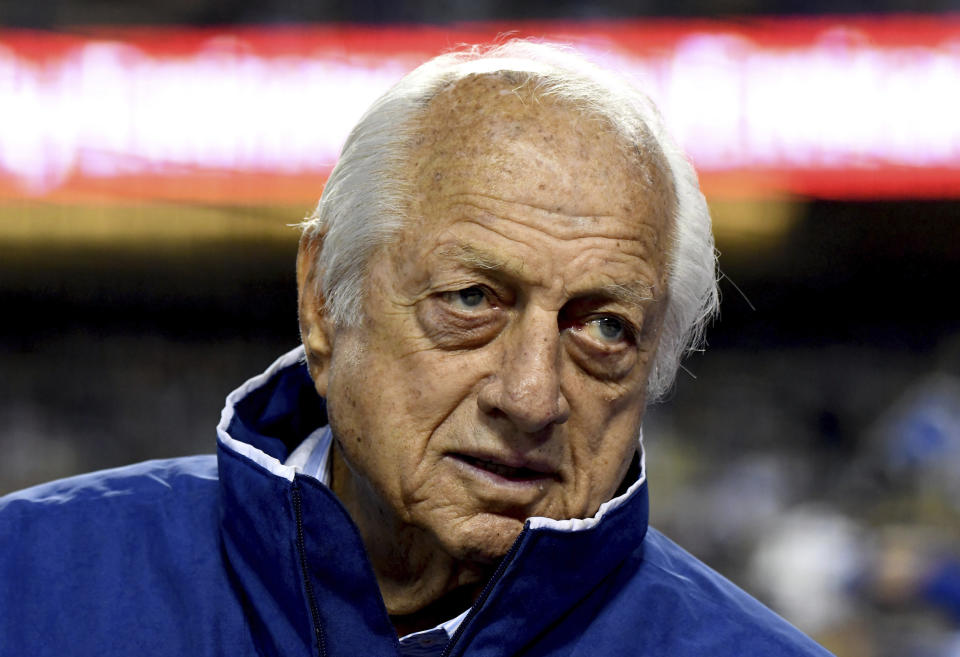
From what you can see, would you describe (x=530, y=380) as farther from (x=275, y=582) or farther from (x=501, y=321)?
(x=275, y=582)

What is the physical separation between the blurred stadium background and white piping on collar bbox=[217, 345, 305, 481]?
3.64 m

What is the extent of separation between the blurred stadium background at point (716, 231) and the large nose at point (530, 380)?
372cm

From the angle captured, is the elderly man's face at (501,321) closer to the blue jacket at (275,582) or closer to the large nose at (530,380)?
the large nose at (530,380)

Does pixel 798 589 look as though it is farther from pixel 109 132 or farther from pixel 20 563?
pixel 20 563

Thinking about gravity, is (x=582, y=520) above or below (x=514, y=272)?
below

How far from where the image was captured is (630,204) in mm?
1507

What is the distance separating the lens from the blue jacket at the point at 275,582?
4.48ft

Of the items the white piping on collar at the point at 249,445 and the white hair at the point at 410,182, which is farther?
the white hair at the point at 410,182

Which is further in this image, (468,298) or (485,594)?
(468,298)

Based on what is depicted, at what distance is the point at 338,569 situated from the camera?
136 centimetres

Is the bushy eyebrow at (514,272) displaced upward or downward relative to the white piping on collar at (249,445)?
upward

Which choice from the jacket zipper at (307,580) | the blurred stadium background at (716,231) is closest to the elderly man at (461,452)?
the jacket zipper at (307,580)

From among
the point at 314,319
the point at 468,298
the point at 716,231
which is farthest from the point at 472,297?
the point at 716,231

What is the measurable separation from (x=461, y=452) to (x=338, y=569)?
223 millimetres
